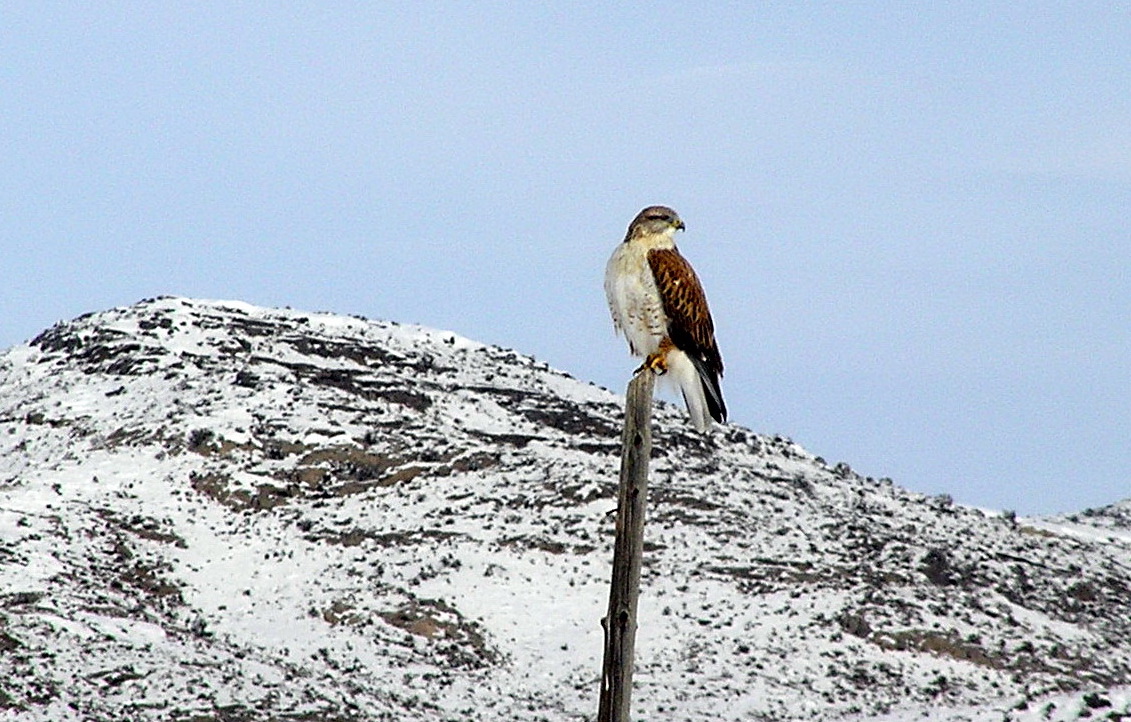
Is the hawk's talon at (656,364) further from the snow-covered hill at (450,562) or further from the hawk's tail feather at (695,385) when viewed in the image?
the snow-covered hill at (450,562)

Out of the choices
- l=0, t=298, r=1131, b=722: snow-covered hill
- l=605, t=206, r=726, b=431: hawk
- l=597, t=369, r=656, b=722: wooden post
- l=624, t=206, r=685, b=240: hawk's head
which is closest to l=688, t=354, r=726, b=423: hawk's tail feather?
l=605, t=206, r=726, b=431: hawk

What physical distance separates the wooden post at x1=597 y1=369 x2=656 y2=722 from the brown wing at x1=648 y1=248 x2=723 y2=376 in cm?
459

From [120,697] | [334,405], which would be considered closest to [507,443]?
[334,405]

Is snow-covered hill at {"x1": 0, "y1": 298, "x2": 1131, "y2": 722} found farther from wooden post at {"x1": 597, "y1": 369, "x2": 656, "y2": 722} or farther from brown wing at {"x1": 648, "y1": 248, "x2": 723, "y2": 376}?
wooden post at {"x1": 597, "y1": 369, "x2": 656, "y2": 722}

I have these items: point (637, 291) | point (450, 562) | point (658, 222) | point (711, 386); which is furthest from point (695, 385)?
point (450, 562)

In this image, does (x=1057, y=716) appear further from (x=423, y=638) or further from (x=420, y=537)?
(x=420, y=537)

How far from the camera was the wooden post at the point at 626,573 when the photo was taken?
8227 millimetres

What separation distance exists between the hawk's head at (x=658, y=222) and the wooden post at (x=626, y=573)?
4.80 metres

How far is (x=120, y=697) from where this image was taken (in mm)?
24500

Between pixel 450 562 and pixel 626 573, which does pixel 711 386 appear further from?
pixel 450 562

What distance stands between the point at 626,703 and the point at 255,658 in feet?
70.8

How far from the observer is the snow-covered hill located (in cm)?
2808

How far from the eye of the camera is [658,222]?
42.7ft

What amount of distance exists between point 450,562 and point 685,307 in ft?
79.9
